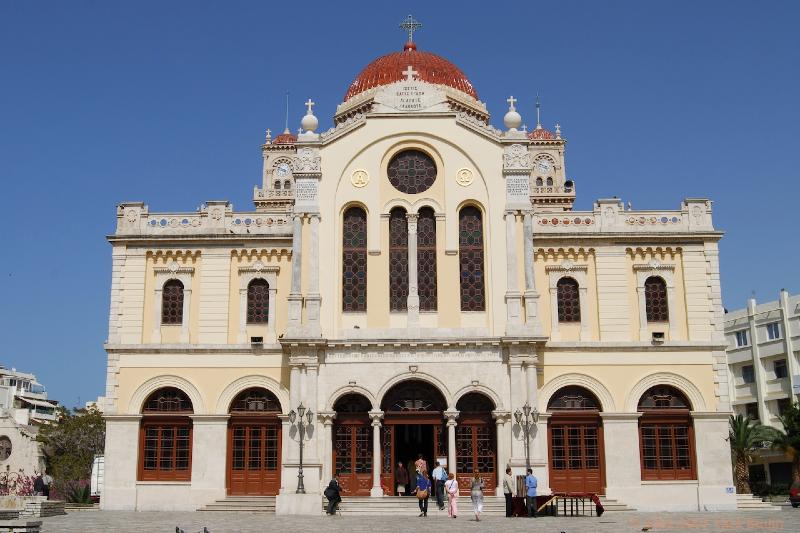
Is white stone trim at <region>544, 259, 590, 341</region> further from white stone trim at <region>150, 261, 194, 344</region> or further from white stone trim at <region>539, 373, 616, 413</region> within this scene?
white stone trim at <region>150, 261, 194, 344</region>

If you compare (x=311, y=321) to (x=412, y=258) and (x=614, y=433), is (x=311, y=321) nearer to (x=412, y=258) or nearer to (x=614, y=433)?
(x=412, y=258)

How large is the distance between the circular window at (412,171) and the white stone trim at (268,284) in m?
5.65

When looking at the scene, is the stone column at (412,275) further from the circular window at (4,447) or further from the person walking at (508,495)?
the circular window at (4,447)

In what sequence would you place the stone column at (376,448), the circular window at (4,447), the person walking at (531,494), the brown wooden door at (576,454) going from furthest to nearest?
the circular window at (4,447), the brown wooden door at (576,454), the stone column at (376,448), the person walking at (531,494)

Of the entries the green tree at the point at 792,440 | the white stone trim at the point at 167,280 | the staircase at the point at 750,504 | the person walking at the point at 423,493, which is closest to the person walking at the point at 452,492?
the person walking at the point at 423,493

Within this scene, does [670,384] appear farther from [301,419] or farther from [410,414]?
[301,419]

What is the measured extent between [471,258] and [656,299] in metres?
7.09

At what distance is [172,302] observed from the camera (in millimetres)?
34125

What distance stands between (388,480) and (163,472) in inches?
321

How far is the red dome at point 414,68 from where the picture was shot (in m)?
43.8

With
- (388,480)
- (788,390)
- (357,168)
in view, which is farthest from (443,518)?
(788,390)

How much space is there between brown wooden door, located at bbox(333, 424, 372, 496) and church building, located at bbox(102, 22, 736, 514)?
0.23 ft

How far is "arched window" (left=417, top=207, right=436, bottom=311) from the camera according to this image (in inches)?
1313

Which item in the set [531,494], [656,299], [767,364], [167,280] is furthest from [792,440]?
[167,280]
